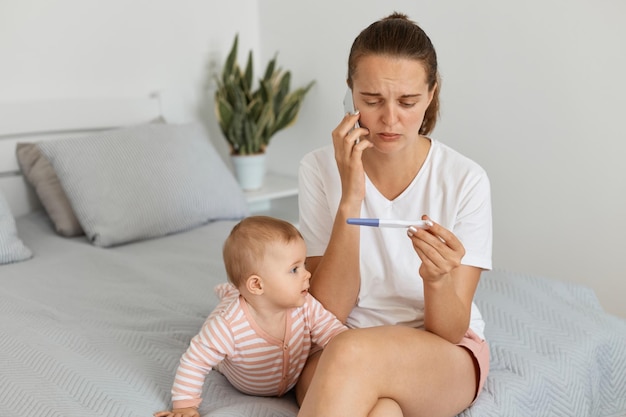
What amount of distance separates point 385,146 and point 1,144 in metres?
1.82

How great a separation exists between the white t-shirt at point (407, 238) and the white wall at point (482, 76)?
0.96 m

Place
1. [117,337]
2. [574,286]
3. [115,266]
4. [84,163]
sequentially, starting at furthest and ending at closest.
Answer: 1. [84,163]
2. [115,266]
3. [574,286]
4. [117,337]

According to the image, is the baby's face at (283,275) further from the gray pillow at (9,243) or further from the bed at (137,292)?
the gray pillow at (9,243)

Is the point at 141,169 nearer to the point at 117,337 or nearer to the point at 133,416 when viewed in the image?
the point at 117,337

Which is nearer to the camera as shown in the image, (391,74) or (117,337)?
(391,74)

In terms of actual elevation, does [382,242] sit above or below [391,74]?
below

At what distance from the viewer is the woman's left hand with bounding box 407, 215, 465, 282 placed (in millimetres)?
1241

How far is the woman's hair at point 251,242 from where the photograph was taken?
1.32 metres

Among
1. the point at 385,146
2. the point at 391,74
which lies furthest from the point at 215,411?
the point at 391,74

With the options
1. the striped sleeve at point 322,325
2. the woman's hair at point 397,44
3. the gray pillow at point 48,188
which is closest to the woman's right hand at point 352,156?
the woman's hair at point 397,44

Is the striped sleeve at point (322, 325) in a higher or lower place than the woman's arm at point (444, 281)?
lower

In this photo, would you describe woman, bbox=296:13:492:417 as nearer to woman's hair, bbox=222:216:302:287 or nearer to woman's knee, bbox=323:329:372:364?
woman's knee, bbox=323:329:372:364

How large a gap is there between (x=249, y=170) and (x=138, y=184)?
696mm

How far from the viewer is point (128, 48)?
303 centimetres
